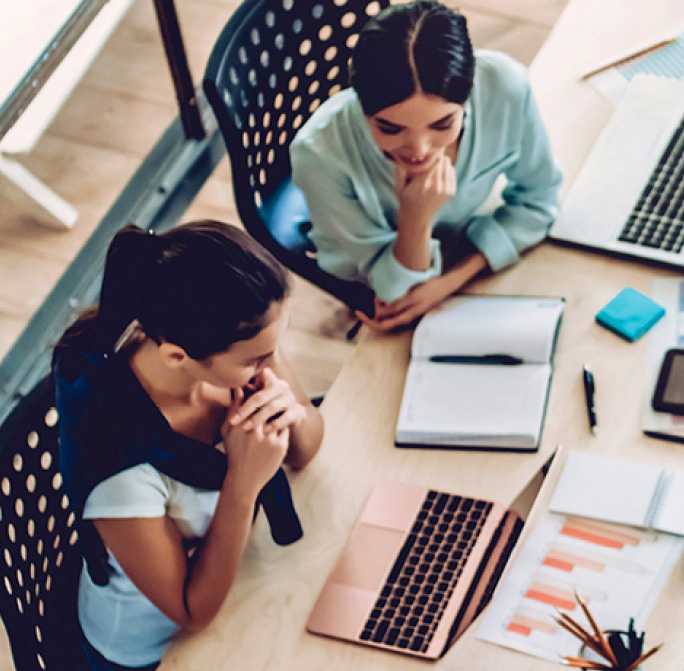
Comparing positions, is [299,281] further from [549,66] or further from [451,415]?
[451,415]

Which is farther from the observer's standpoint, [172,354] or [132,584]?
[132,584]

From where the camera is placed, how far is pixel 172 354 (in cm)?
123

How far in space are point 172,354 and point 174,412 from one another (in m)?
0.14

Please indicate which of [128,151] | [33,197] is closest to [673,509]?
[33,197]

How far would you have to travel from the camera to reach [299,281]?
2.64 meters

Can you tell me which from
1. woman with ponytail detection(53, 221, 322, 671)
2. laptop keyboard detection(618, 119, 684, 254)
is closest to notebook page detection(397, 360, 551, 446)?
woman with ponytail detection(53, 221, 322, 671)

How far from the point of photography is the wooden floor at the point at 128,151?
8.38ft

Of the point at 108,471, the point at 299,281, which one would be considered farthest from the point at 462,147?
the point at 299,281

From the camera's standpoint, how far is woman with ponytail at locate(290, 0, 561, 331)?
1.54 m

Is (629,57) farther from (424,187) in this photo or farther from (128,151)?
(128,151)

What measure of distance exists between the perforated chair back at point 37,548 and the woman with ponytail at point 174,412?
0.06 meters

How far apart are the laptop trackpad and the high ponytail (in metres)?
0.35

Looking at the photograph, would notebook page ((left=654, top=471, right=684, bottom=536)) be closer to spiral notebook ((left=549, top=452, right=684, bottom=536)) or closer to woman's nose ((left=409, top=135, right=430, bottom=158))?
spiral notebook ((left=549, top=452, right=684, bottom=536))

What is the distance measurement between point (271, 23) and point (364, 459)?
84 centimetres
